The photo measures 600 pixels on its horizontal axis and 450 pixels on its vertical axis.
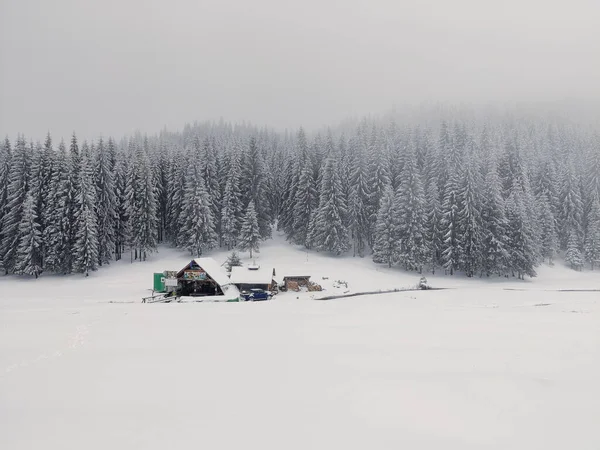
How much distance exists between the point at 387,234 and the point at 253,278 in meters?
23.6

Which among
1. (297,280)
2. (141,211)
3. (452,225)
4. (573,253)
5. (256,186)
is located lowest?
(297,280)

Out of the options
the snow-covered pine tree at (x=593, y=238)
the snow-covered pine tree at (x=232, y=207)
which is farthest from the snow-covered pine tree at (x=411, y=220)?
the snow-covered pine tree at (x=593, y=238)

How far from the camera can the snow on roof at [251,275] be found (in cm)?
3988

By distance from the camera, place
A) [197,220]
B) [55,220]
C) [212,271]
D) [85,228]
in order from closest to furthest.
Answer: [212,271] → [85,228] → [55,220] → [197,220]

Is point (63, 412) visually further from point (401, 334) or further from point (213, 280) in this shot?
point (213, 280)

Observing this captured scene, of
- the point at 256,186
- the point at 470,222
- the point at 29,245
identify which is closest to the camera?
the point at 29,245

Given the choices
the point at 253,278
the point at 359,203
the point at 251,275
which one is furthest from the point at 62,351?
the point at 359,203

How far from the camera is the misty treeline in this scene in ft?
157

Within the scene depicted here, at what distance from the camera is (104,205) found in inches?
2057

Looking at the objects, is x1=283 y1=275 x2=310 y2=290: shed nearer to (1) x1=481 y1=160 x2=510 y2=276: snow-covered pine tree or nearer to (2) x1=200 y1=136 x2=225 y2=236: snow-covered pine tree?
(2) x1=200 y1=136 x2=225 y2=236: snow-covered pine tree

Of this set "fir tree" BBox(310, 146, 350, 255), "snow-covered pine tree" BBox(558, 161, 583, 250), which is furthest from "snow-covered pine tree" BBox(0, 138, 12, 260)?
"snow-covered pine tree" BBox(558, 161, 583, 250)

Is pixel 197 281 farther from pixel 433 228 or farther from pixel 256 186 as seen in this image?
pixel 433 228

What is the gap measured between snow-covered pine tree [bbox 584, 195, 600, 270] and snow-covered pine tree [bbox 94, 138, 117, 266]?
74369 millimetres

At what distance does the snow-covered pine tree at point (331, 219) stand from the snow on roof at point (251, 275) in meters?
17.4
